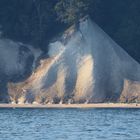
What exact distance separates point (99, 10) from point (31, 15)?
7796mm

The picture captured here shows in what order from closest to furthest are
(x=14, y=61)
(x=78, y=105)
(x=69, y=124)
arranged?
(x=69, y=124) < (x=78, y=105) < (x=14, y=61)

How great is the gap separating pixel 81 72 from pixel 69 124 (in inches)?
1108

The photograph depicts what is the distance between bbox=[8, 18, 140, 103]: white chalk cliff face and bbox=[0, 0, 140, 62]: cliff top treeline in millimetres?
1796

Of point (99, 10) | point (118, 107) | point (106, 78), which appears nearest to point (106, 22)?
point (99, 10)

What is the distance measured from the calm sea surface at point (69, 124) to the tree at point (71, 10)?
1399 cm

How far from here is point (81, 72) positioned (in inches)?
4176

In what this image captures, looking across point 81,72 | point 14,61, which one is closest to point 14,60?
point 14,61

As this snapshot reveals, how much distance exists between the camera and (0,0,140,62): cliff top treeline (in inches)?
4279

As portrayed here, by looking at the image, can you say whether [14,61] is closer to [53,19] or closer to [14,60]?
[14,60]

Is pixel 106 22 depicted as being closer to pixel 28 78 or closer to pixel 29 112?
pixel 28 78

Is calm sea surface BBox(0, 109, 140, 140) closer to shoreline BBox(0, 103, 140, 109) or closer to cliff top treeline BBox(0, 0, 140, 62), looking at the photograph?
shoreline BBox(0, 103, 140, 109)

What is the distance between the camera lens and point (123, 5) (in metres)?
111

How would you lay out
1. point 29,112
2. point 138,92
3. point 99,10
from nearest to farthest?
1. point 29,112
2. point 138,92
3. point 99,10

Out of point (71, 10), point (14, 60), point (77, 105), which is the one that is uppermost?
point (71, 10)
